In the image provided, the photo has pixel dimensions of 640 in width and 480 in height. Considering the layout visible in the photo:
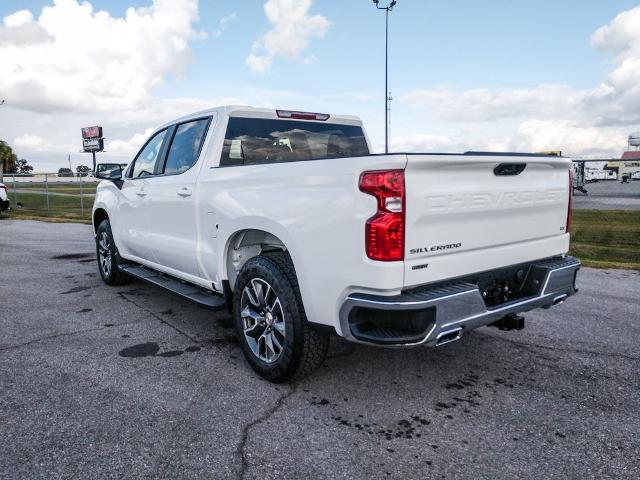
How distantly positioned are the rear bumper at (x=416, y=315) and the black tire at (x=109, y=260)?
4.28m

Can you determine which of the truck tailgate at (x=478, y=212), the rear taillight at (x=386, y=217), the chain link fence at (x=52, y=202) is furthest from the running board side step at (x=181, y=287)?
the chain link fence at (x=52, y=202)

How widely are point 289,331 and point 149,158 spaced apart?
10.1 ft

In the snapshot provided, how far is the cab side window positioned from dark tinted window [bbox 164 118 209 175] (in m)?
0.31

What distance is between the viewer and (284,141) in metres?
4.59

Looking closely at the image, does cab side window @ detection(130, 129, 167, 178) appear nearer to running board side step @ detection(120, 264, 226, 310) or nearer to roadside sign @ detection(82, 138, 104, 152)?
running board side step @ detection(120, 264, 226, 310)

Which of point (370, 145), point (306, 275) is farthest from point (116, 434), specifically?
point (370, 145)

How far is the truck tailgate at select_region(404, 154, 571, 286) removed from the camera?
2.75m

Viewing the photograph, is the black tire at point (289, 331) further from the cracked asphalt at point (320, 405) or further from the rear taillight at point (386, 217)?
the rear taillight at point (386, 217)

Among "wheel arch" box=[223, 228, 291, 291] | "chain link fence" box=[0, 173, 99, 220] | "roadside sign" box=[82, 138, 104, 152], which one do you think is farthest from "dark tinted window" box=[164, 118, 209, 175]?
"roadside sign" box=[82, 138, 104, 152]

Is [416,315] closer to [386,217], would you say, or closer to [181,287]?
[386,217]

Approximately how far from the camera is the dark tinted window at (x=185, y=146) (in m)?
4.45

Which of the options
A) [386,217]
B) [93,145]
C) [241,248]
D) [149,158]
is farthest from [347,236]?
[93,145]

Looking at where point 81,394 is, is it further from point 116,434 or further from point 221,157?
point 221,157

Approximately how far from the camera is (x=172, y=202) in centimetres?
459
